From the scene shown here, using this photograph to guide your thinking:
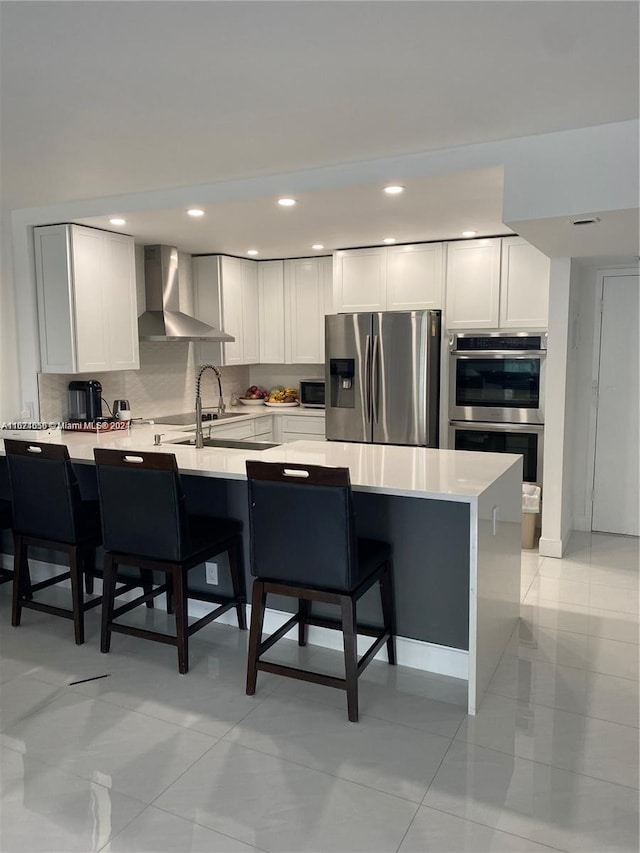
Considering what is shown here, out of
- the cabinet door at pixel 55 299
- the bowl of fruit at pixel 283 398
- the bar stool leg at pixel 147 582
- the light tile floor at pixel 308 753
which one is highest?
the cabinet door at pixel 55 299

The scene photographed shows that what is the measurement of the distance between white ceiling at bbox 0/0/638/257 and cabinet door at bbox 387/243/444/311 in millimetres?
1379

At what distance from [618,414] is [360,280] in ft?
7.66

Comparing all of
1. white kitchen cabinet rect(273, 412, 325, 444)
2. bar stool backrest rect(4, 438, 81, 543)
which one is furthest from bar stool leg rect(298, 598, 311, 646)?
white kitchen cabinet rect(273, 412, 325, 444)

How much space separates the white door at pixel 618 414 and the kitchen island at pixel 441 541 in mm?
2053

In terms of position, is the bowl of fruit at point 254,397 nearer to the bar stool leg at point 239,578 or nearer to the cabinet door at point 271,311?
the cabinet door at point 271,311

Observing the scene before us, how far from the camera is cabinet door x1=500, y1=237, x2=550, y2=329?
4719 millimetres

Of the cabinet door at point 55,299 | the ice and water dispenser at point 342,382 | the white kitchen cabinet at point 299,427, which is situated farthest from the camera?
the white kitchen cabinet at point 299,427

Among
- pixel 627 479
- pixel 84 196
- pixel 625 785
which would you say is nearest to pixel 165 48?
pixel 84 196

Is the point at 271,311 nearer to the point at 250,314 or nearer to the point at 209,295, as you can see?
the point at 250,314

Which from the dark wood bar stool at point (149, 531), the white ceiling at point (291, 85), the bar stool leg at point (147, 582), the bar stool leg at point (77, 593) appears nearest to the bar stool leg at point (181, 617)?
the dark wood bar stool at point (149, 531)

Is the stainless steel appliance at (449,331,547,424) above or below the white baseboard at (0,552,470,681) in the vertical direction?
above

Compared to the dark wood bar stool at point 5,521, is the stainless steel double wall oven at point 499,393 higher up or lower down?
higher up

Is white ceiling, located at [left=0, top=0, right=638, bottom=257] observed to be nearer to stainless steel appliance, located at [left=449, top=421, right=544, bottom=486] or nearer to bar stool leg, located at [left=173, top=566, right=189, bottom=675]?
stainless steel appliance, located at [left=449, top=421, right=544, bottom=486]

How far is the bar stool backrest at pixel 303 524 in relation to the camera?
2.39 metres
